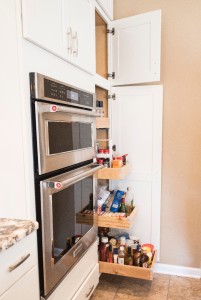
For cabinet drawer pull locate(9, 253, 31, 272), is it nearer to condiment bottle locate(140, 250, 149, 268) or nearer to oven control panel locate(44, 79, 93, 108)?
oven control panel locate(44, 79, 93, 108)

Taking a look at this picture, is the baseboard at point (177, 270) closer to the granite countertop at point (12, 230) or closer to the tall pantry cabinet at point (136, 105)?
the tall pantry cabinet at point (136, 105)

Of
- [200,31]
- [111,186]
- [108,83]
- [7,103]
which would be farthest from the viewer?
[111,186]

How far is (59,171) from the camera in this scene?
1.28m

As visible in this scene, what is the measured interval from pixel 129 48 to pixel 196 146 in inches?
39.4

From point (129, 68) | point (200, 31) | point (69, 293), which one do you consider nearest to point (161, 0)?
point (200, 31)

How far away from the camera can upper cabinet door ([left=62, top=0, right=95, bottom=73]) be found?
134 cm

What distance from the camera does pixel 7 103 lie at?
100cm

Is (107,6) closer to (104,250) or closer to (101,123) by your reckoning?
(101,123)

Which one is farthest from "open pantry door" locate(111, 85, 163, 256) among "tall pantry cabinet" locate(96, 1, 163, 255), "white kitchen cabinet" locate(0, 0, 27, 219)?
"white kitchen cabinet" locate(0, 0, 27, 219)

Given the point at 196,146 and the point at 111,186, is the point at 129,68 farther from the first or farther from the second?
the point at 111,186

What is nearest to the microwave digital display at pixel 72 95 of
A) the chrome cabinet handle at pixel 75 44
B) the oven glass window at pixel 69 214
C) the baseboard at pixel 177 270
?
the chrome cabinet handle at pixel 75 44

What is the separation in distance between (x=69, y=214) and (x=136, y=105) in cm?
123

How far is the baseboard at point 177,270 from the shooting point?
2.18 m

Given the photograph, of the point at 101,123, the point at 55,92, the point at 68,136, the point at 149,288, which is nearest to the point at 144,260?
the point at 149,288
